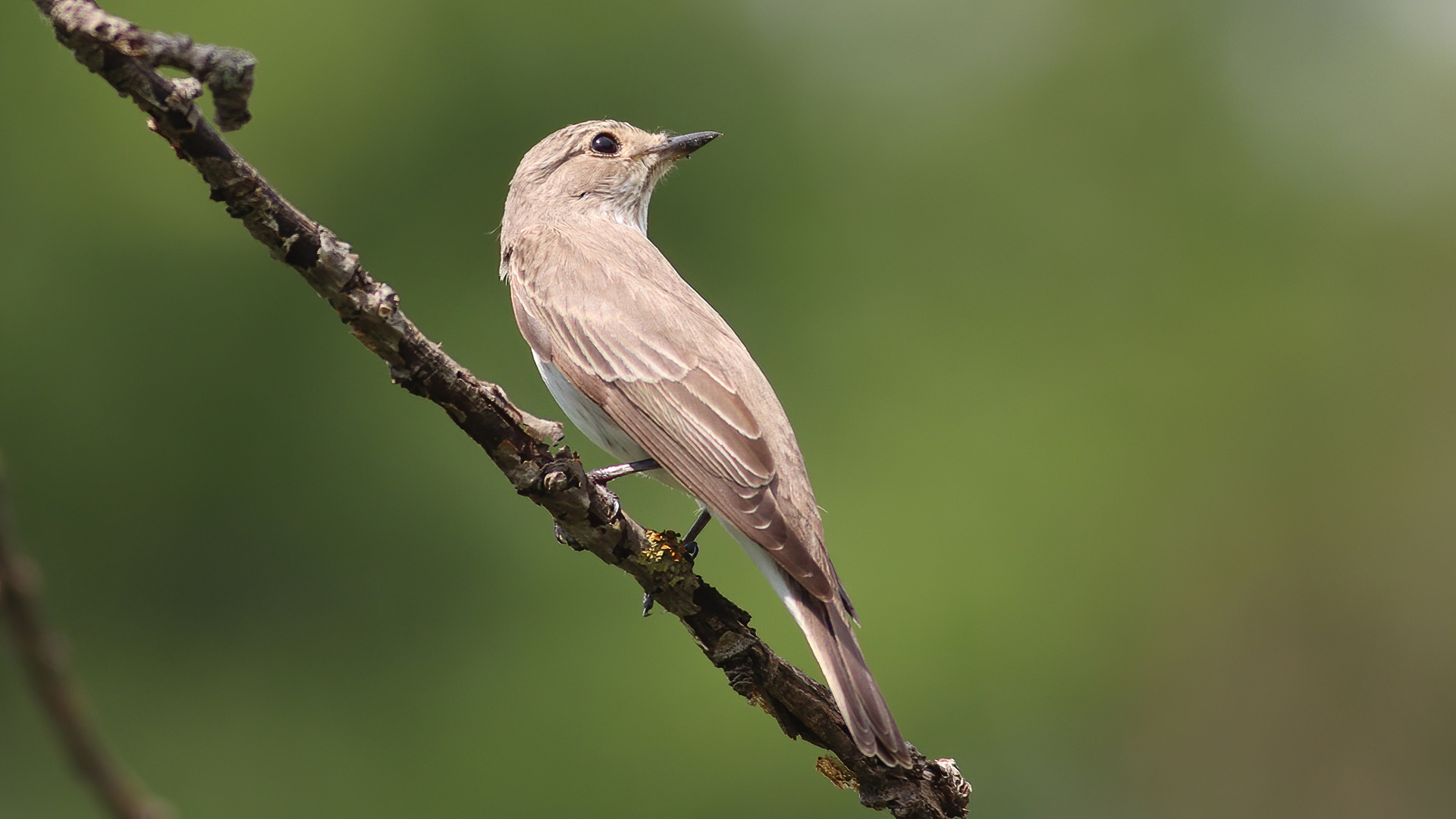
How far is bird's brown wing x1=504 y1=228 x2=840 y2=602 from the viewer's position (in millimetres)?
4613

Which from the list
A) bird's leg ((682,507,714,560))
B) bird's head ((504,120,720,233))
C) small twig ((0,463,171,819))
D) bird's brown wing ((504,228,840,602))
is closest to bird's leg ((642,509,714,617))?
bird's leg ((682,507,714,560))

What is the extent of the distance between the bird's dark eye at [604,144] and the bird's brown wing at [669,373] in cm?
122

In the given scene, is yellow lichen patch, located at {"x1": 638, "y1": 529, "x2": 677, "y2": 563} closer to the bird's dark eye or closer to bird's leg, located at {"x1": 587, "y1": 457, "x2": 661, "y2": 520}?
bird's leg, located at {"x1": 587, "y1": 457, "x2": 661, "y2": 520}

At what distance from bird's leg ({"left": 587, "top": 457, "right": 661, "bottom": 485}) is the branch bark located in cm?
31

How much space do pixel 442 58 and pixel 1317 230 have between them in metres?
12.7

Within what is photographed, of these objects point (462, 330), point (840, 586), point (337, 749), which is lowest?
point (337, 749)

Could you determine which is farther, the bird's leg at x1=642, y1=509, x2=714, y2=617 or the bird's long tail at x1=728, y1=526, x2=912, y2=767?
the bird's leg at x1=642, y1=509, x2=714, y2=617

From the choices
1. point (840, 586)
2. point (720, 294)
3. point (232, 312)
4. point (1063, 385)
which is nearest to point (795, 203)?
point (720, 294)

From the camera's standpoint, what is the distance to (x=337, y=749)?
10180mm

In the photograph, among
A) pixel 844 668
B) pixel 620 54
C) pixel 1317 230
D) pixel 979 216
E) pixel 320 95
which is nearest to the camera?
pixel 844 668

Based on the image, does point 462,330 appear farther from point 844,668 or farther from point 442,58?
point 844,668

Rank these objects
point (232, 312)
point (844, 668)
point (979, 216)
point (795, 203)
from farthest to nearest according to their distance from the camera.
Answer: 1. point (979, 216)
2. point (795, 203)
3. point (232, 312)
4. point (844, 668)

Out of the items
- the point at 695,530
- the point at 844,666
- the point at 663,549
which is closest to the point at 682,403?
the point at 695,530

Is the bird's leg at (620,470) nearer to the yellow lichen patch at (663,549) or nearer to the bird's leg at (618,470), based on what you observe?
the bird's leg at (618,470)
